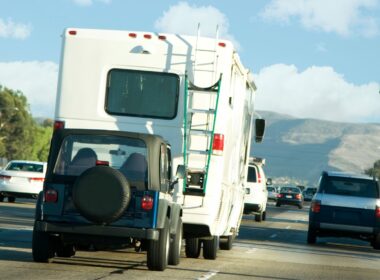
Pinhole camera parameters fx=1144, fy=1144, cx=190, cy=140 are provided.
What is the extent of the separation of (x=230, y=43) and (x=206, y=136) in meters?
1.56

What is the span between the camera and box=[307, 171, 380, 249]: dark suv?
28125mm

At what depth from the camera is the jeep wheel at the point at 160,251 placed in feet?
52.2

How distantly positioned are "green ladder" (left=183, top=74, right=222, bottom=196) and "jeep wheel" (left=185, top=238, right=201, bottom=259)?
1965mm

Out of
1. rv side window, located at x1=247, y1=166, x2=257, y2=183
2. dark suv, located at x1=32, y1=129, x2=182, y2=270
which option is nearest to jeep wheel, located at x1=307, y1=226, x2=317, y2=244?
rv side window, located at x1=247, y1=166, x2=257, y2=183

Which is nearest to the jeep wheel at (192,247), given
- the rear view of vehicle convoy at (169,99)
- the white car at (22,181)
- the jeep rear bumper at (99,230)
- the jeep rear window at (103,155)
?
the rear view of vehicle convoy at (169,99)

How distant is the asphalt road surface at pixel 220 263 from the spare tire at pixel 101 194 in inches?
32.3

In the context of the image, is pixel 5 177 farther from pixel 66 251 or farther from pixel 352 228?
pixel 66 251

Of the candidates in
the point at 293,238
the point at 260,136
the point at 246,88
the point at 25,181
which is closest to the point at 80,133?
the point at 246,88

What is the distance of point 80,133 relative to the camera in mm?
16141

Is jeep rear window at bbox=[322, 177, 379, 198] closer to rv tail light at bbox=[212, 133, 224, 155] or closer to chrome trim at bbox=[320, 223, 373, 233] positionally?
chrome trim at bbox=[320, 223, 373, 233]

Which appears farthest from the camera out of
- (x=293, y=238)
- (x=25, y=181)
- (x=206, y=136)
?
(x=25, y=181)

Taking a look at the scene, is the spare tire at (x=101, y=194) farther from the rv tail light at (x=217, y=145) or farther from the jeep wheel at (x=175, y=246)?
the rv tail light at (x=217, y=145)

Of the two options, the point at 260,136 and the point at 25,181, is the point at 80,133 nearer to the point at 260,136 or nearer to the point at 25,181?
the point at 260,136

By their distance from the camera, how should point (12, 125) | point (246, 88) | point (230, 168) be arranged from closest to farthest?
point (230, 168) < point (246, 88) < point (12, 125)
